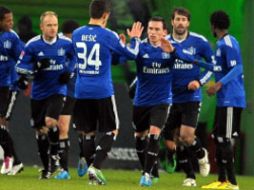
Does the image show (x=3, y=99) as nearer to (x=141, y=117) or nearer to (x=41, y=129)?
(x=41, y=129)

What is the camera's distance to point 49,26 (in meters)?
15.5

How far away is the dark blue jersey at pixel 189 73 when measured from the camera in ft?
50.1

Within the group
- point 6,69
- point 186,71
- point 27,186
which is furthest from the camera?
point 6,69

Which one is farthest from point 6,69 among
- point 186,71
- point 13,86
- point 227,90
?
point 227,90

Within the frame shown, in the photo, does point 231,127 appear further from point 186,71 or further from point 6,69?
point 6,69

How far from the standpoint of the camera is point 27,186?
13.6 metres

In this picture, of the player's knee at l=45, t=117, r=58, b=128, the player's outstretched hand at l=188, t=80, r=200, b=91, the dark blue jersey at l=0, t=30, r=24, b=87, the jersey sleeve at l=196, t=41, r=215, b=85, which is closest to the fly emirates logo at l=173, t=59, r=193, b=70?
the jersey sleeve at l=196, t=41, r=215, b=85

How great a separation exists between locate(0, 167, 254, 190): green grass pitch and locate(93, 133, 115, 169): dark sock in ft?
1.00

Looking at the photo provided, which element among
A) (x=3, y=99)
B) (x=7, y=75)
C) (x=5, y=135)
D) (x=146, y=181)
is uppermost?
(x=7, y=75)

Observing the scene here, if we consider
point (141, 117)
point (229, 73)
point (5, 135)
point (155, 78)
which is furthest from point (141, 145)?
point (5, 135)

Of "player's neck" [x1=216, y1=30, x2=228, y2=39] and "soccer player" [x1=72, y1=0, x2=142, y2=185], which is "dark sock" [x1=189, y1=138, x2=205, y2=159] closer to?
"player's neck" [x1=216, y1=30, x2=228, y2=39]

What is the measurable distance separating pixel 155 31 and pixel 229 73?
1.18 meters

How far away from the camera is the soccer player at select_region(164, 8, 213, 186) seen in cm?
1515

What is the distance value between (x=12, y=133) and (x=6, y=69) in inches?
131
